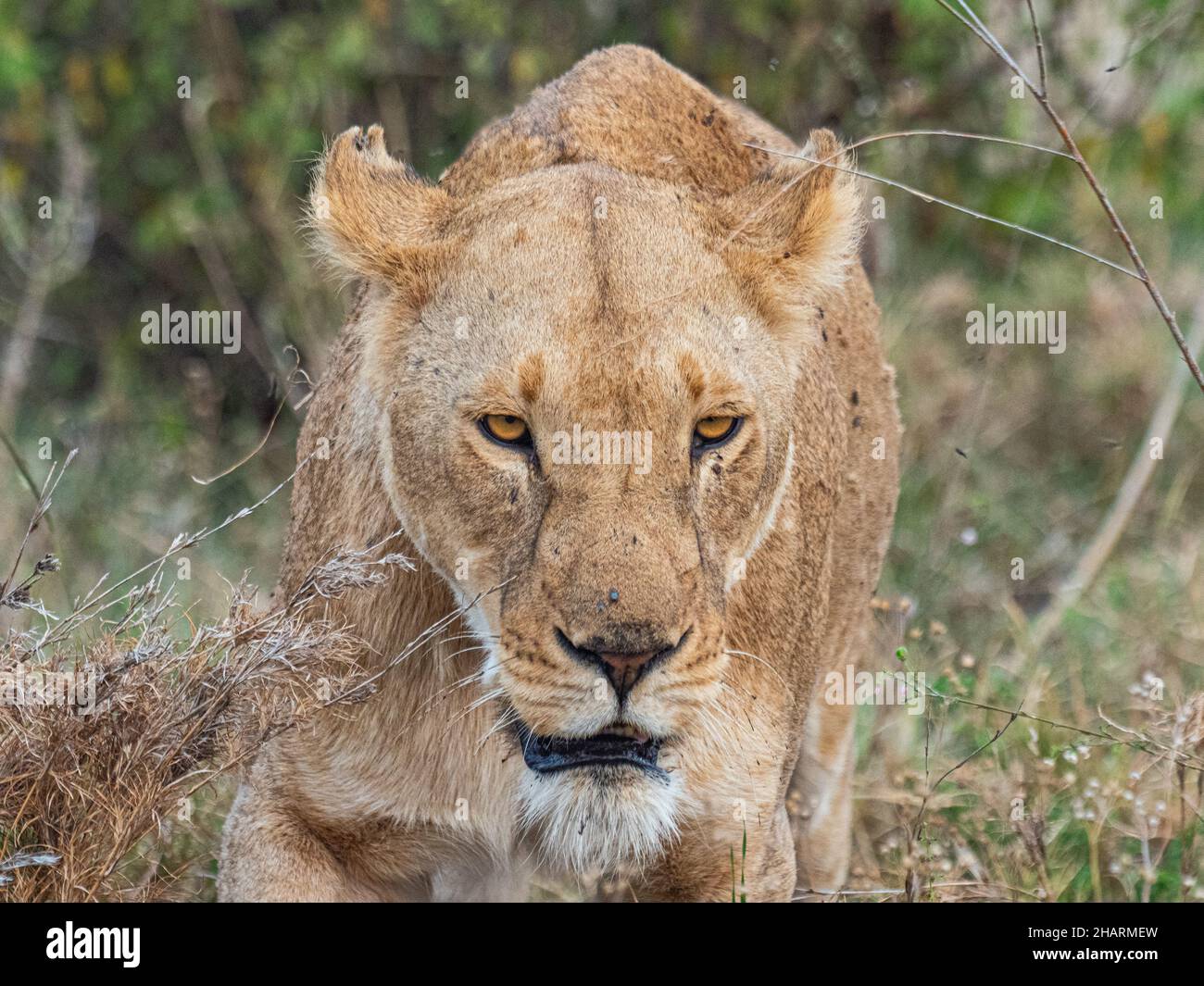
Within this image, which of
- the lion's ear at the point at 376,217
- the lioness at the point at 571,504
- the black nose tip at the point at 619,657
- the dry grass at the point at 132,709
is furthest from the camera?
the lion's ear at the point at 376,217

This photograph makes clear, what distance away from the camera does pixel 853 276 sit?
527 centimetres

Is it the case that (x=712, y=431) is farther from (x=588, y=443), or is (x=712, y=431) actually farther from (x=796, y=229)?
(x=796, y=229)

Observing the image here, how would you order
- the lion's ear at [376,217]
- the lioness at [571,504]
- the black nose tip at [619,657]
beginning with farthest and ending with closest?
the lion's ear at [376,217] → the lioness at [571,504] → the black nose tip at [619,657]

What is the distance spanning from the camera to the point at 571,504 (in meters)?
3.50

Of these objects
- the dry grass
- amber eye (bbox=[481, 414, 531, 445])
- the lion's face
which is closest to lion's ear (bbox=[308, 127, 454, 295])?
the lion's face

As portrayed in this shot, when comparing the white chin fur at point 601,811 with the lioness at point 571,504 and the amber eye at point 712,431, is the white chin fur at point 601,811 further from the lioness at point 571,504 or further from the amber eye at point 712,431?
the amber eye at point 712,431

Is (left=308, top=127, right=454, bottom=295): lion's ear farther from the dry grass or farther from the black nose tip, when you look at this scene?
the black nose tip

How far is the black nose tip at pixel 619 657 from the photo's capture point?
335 cm

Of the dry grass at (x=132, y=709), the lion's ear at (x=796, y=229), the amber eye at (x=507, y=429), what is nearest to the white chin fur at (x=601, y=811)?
the dry grass at (x=132, y=709)

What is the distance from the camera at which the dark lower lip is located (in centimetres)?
353

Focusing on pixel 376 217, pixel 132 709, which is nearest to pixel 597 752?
pixel 132 709

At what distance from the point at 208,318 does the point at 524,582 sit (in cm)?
567
